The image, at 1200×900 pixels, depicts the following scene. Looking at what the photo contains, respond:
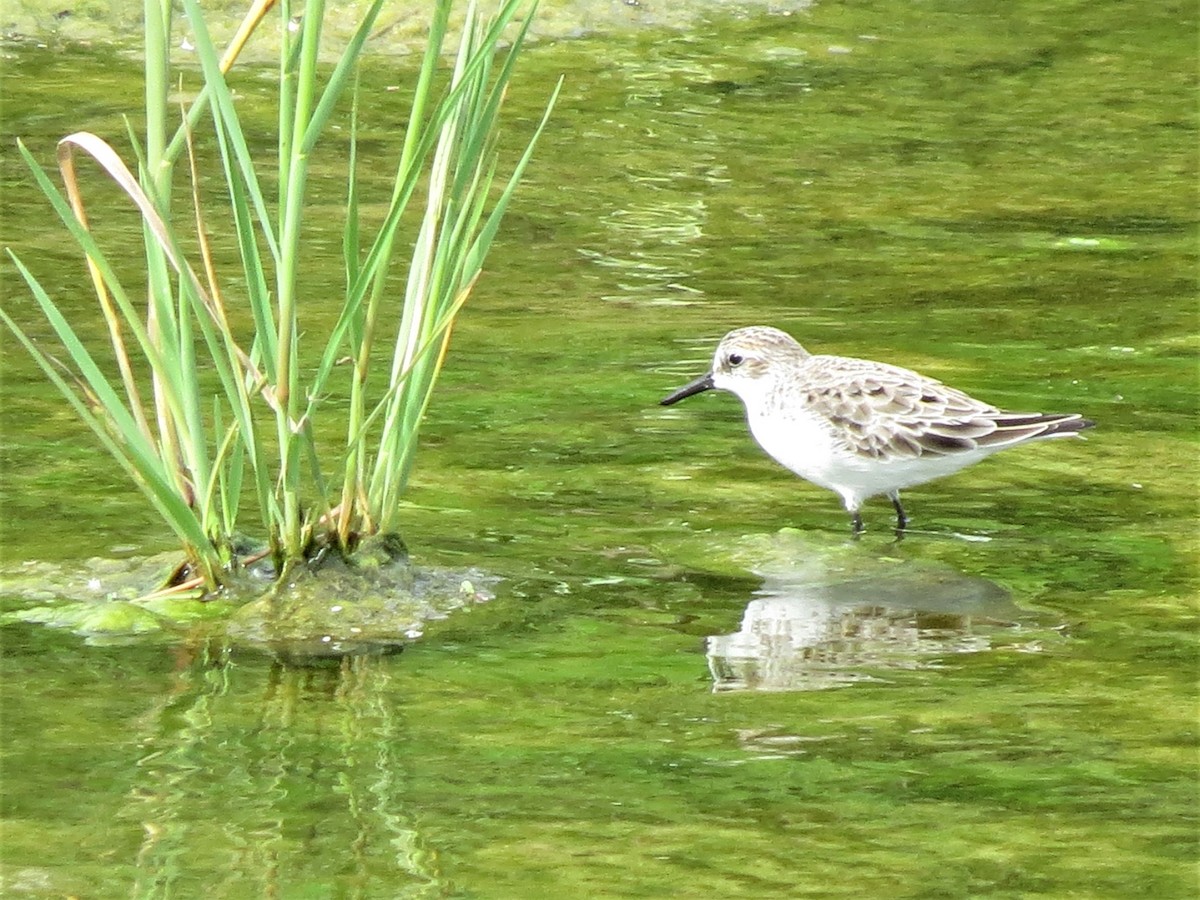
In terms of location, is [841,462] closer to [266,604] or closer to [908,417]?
[908,417]

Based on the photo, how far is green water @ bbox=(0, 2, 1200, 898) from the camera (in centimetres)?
403

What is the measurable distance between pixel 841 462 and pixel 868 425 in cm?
16

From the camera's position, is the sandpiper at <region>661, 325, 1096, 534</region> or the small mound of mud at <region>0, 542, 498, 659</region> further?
the sandpiper at <region>661, 325, 1096, 534</region>

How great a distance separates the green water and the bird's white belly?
147 millimetres

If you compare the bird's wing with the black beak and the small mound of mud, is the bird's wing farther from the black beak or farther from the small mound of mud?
the small mound of mud

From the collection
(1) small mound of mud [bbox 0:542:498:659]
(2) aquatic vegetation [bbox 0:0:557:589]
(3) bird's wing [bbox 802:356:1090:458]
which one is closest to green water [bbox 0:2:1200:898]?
(1) small mound of mud [bbox 0:542:498:659]

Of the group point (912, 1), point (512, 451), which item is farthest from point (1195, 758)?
point (912, 1)

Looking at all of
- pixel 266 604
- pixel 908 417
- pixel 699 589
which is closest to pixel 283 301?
pixel 266 604

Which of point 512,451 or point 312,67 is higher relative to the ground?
point 312,67

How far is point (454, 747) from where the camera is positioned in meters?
4.53

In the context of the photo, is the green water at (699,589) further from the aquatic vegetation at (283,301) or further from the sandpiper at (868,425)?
the aquatic vegetation at (283,301)

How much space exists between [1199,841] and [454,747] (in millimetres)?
1616

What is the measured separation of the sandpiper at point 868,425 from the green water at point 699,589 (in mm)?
179

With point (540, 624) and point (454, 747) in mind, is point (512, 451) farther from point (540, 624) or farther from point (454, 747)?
point (454, 747)
